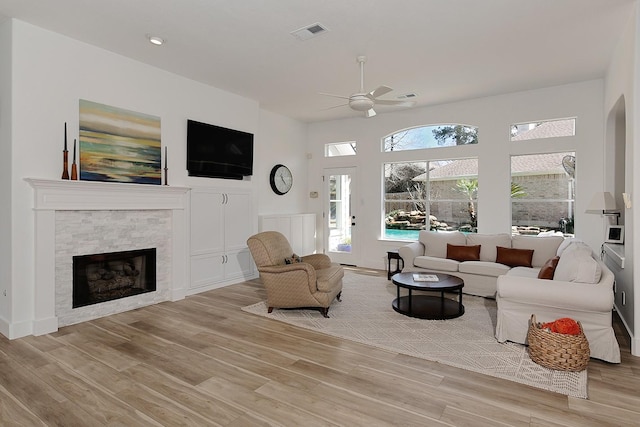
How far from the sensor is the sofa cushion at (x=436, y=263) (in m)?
5.34

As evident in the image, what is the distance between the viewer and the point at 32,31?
365 cm

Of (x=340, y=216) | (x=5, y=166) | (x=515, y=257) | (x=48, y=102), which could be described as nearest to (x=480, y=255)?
(x=515, y=257)

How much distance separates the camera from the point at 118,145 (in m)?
4.31

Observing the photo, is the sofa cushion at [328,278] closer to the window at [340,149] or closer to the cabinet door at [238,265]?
the cabinet door at [238,265]

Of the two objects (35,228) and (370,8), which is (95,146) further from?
(370,8)

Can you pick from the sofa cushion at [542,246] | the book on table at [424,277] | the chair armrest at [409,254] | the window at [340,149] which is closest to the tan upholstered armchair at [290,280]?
the book on table at [424,277]

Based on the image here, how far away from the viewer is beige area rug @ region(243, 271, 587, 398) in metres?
2.79

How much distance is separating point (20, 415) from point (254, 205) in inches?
170

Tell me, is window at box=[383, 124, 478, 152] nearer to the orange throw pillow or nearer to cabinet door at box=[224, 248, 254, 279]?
cabinet door at box=[224, 248, 254, 279]

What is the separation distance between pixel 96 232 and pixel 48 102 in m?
1.48

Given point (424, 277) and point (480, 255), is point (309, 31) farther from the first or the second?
point (480, 255)

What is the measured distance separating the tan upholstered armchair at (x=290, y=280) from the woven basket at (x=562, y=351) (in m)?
2.16

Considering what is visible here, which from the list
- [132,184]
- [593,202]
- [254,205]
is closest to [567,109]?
[593,202]

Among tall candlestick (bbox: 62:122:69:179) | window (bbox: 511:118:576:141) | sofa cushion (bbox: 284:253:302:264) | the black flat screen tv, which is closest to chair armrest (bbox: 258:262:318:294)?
sofa cushion (bbox: 284:253:302:264)
